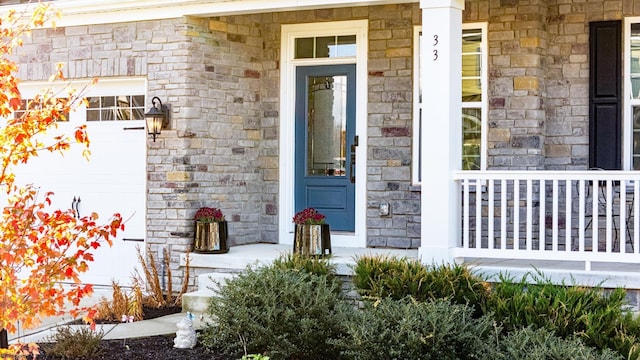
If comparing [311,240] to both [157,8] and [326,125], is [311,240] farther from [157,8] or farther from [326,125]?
[157,8]

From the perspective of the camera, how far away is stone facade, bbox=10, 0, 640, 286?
10.1m

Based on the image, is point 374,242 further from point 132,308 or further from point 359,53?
point 132,308

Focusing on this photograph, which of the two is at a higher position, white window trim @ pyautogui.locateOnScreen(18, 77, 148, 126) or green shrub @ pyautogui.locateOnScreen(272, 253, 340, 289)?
white window trim @ pyautogui.locateOnScreen(18, 77, 148, 126)

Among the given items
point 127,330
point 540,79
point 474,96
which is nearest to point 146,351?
point 127,330

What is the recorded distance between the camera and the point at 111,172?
10.9 metres

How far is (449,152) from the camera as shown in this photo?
8695 mm

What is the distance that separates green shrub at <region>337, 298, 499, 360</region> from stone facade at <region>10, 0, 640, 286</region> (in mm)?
3350

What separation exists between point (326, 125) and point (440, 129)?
263 cm

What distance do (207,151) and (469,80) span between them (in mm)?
3107

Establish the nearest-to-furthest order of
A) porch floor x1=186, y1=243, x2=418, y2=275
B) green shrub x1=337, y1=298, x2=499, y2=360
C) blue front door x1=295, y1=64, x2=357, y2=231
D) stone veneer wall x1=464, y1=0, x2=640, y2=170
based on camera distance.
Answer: green shrub x1=337, y1=298, x2=499, y2=360 < porch floor x1=186, y1=243, x2=418, y2=275 < stone veneer wall x1=464, y1=0, x2=640, y2=170 < blue front door x1=295, y1=64, x2=357, y2=231

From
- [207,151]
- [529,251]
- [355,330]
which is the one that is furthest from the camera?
[207,151]

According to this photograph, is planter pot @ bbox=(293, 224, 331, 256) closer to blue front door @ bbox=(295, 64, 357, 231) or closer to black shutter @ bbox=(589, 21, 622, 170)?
blue front door @ bbox=(295, 64, 357, 231)

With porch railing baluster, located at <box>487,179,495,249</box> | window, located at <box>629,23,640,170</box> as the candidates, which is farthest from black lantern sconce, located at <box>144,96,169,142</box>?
window, located at <box>629,23,640,170</box>

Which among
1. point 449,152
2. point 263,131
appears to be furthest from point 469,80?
point 263,131
